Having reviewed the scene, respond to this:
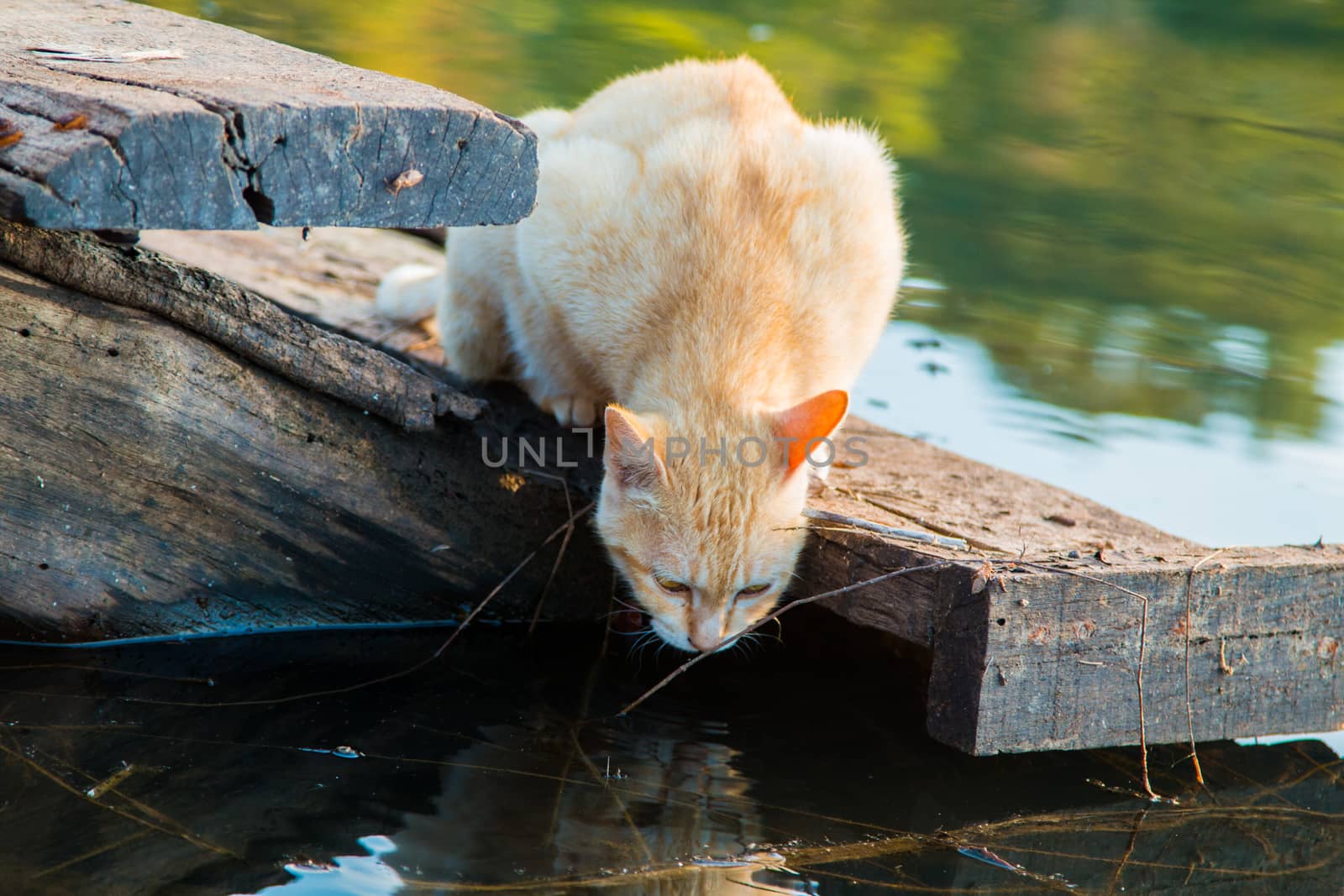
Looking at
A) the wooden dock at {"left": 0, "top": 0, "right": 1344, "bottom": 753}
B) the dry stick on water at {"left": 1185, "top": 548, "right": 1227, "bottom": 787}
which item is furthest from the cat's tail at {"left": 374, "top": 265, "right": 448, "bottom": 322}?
the dry stick on water at {"left": 1185, "top": 548, "right": 1227, "bottom": 787}

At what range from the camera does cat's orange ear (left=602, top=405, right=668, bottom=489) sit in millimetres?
2543

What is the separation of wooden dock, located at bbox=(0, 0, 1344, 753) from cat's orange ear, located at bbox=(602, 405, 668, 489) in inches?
17.9

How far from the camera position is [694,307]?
9.65ft

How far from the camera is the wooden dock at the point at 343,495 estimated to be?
217 centimetres

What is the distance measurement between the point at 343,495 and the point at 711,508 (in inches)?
37.2

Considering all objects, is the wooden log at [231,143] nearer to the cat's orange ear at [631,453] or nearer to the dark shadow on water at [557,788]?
the cat's orange ear at [631,453]

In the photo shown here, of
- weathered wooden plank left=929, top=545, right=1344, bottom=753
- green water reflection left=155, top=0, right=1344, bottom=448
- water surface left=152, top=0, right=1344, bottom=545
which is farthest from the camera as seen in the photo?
green water reflection left=155, top=0, right=1344, bottom=448

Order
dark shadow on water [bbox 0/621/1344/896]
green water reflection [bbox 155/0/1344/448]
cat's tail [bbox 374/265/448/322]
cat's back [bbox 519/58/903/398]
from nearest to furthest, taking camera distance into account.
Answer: dark shadow on water [bbox 0/621/1344/896] < cat's back [bbox 519/58/903/398] < cat's tail [bbox 374/265/448/322] < green water reflection [bbox 155/0/1344/448]

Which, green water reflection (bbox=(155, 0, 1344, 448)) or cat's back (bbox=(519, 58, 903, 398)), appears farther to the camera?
green water reflection (bbox=(155, 0, 1344, 448))

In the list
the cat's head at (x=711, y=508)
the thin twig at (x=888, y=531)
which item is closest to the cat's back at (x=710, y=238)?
the cat's head at (x=711, y=508)

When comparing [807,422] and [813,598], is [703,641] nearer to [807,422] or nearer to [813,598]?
[813,598]

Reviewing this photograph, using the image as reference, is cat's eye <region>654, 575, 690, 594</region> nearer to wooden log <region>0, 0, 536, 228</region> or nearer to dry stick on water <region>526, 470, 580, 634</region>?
dry stick on water <region>526, 470, 580, 634</region>

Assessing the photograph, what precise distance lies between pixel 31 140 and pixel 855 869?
1.89 m

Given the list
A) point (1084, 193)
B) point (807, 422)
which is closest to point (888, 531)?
point (807, 422)
